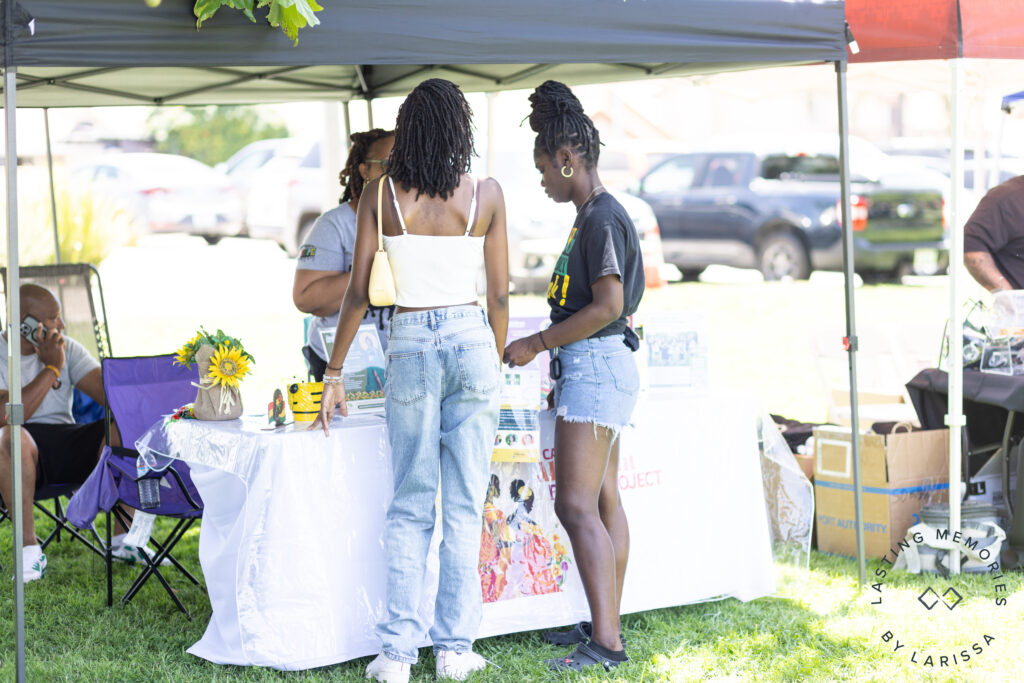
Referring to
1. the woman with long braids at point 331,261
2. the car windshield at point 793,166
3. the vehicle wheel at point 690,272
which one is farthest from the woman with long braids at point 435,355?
the car windshield at point 793,166

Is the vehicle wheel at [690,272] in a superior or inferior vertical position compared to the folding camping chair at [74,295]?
inferior

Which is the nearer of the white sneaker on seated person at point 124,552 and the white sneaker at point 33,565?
the white sneaker at point 33,565

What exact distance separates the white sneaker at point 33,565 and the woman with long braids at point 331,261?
132 centimetres

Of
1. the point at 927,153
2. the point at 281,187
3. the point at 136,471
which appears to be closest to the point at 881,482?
the point at 136,471

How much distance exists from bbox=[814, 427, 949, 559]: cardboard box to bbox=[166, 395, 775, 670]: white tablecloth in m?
1.20

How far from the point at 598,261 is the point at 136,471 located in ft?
5.83

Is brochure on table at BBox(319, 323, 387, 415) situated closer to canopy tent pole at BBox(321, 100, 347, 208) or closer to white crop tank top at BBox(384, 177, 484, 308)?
white crop tank top at BBox(384, 177, 484, 308)

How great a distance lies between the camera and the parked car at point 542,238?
1200cm

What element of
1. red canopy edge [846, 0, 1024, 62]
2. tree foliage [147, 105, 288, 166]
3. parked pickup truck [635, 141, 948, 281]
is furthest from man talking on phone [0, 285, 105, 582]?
tree foliage [147, 105, 288, 166]

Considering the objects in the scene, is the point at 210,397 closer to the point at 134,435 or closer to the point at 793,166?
the point at 134,435

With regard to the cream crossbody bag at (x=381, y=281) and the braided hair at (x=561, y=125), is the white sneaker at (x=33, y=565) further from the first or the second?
the braided hair at (x=561, y=125)

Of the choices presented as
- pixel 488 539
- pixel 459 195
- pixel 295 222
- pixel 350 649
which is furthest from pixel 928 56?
pixel 295 222

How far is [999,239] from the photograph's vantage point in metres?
4.84

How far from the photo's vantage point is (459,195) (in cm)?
314
